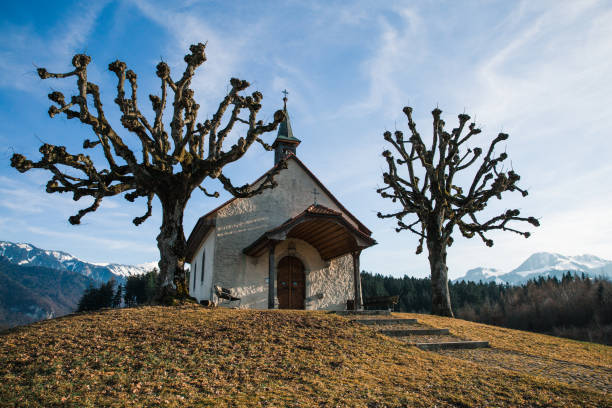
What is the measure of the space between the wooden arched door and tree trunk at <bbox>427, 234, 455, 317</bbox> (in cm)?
627

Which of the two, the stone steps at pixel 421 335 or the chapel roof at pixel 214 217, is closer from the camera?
the stone steps at pixel 421 335

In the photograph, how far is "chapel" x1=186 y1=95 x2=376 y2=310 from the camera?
16.7m

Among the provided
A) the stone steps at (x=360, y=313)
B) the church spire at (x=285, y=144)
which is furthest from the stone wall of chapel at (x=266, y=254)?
the stone steps at (x=360, y=313)

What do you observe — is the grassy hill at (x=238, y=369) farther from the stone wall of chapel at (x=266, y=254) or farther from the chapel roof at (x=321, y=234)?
the stone wall of chapel at (x=266, y=254)

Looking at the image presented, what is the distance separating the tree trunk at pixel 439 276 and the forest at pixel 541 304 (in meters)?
23.8

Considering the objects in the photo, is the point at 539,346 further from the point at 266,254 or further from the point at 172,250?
the point at 172,250

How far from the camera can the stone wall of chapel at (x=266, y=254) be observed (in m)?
17.3

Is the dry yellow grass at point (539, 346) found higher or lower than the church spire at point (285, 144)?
lower

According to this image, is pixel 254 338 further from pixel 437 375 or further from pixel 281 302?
pixel 281 302

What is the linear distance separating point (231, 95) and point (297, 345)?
939 cm

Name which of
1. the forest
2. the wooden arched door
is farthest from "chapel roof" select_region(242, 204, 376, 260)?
the forest

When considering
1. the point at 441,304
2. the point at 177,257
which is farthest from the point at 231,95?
the point at 441,304

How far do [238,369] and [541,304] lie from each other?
5400cm

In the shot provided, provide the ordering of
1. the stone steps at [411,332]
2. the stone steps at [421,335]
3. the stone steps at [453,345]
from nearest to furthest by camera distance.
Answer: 1. the stone steps at [453,345]
2. the stone steps at [421,335]
3. the stone steps at [411,332]
